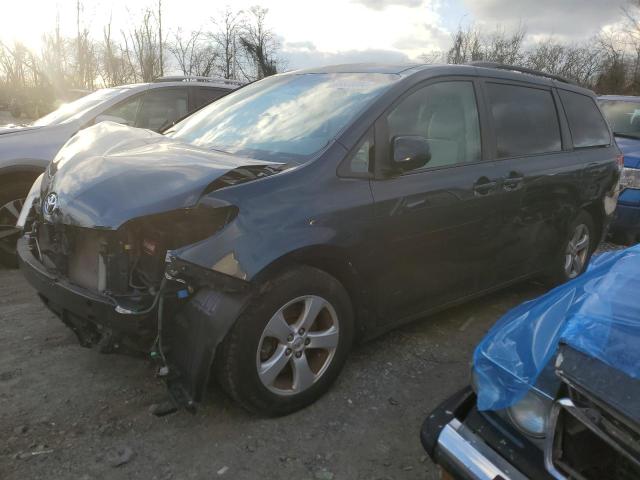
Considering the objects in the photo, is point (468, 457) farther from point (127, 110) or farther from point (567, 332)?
point (127, 110)

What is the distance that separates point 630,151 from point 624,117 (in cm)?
135

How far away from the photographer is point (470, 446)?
70.7 inches

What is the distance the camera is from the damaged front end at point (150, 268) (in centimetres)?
232

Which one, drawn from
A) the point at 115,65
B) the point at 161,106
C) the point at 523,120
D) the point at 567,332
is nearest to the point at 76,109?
the point at 161,106

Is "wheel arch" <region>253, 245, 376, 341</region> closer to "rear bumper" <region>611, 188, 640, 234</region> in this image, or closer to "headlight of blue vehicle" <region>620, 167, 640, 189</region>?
"rear bumper" <region>611, 188, 640, 234</region>

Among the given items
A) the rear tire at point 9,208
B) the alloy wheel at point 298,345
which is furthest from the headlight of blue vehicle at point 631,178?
the rear tire at point 9,208

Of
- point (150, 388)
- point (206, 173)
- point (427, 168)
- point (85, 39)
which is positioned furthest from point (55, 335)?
point (85, 39)

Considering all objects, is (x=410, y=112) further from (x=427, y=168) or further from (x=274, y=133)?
(x=274, y=133)

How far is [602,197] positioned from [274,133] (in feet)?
10.4

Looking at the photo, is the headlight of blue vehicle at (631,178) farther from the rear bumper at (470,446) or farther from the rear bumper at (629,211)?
the rear bumper at (470,446)

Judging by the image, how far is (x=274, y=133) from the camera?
3.13m

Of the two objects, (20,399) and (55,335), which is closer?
(20,399)

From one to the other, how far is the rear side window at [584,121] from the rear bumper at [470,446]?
3.22 meters

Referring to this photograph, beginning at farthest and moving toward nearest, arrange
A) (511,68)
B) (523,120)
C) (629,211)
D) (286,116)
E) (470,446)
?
(629,211)
(511,68)
(523,120)
(286,116)
(470,446)
